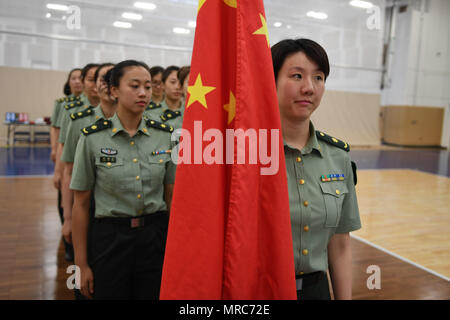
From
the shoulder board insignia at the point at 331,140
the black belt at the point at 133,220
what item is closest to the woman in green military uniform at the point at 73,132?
the black belt at the point at 133,220

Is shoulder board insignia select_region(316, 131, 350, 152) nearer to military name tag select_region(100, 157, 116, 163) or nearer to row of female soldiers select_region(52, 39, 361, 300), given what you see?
row of female soldiers select_region(52, 39, 361, 300)

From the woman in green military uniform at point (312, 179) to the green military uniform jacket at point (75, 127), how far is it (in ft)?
4.97

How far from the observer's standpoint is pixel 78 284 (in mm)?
1838

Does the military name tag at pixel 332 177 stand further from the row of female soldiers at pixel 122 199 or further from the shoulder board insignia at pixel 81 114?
the shoulder board insignia at pixel 81 114

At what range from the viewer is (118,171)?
1.77 m

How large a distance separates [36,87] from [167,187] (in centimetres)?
1085

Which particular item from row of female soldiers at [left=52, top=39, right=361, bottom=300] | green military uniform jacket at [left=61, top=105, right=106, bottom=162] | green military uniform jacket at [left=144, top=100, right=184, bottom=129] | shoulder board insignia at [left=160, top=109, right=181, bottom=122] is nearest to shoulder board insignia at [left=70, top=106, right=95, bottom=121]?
green military uniform jacket at [left=61, top=105, right=106, bottom=162]

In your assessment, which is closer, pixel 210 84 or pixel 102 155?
pixel 210 84

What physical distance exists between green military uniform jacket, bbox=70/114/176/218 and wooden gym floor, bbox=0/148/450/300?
136 centimetres

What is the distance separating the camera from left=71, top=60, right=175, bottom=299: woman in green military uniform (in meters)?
1.76

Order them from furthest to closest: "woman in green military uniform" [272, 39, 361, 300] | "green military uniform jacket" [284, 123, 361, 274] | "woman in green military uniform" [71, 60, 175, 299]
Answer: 1. "woman in green military uniform" [71, 60, 175, 299]
2. "green military uniform jacket" [284, 123, 361, 274]
3. "woman in green military uniform" [272, 39, 361, 300]

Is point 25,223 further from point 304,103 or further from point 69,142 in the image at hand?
point 304,103
